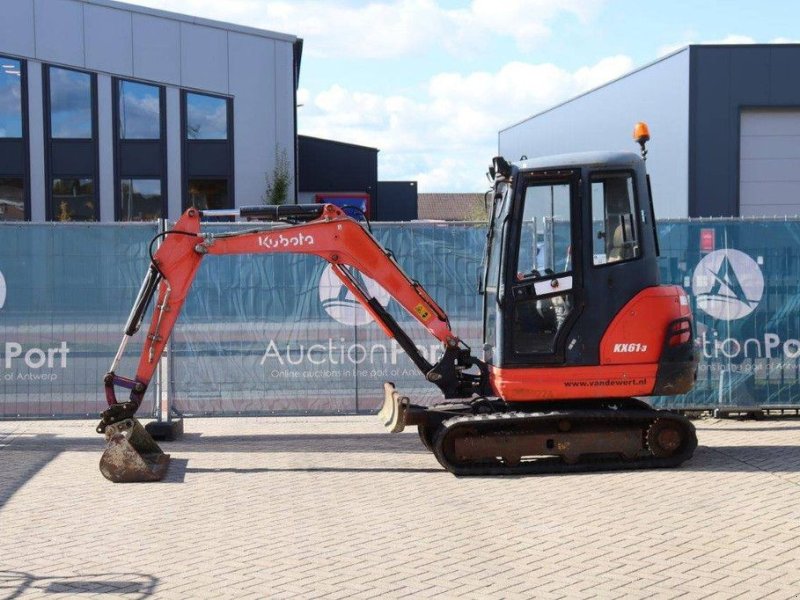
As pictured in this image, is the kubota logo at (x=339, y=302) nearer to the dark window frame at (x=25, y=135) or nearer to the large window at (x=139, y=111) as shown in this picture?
the large window at (x=139, y=111)

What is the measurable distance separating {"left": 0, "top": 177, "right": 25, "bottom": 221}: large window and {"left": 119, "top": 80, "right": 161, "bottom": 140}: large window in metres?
3.63

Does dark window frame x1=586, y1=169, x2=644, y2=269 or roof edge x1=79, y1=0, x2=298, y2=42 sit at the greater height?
roof edge x1=79, y1=0, x2=298, y2=42

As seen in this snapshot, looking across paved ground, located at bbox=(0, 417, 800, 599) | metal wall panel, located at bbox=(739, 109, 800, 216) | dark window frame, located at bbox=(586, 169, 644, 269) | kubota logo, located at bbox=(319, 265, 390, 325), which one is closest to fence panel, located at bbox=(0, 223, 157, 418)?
paved ground, located at bbox=(0, 417, 800, 599)

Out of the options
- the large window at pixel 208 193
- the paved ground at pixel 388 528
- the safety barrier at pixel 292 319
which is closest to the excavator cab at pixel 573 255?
the paved ground at pixel 388 528

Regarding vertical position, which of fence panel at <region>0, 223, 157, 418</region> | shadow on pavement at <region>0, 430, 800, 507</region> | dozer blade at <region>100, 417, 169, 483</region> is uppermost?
fence panel at <region>0, 223, 157, 418</region>

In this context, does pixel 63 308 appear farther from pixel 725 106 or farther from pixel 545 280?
pixel 725 106

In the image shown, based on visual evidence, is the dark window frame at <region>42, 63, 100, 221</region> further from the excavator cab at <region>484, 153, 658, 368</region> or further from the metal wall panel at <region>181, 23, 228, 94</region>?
the excavator cab at <region>484, 153, 658, 368</region>

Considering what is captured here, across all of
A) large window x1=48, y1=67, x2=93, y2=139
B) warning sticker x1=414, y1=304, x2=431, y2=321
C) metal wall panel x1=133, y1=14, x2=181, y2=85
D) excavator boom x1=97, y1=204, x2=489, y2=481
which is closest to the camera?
excavator boom x1=97, y1=204, x2=489, y2=481

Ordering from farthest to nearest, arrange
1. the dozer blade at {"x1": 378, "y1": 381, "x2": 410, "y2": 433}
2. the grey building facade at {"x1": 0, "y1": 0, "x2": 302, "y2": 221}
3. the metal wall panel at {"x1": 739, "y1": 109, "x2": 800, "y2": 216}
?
the grey building facade at {"x1": 0, "y1": 0, "x2": 302, "y2": 221}, the metal wall panel at {"x1": 739, "y1": 109, "x2": 800, "y2": 216}, the dozer blade at {"x1": 378, "y1": 381, "x2": 410, "y2": 433}

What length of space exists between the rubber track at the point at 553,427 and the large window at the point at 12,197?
29.2m

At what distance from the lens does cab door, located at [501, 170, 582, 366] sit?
10.2 metres

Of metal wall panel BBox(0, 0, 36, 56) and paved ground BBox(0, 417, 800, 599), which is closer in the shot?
paved ground BBox(0, 417, 800, 599)

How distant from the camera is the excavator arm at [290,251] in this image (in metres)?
10.7

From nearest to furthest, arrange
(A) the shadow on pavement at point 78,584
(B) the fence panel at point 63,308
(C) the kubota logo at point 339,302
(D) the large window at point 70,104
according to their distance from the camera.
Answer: (A) the shadow on pavement at point 78,584 < (B) the fence panel at point 63,308 < (C) the kubota logo at point 339,302 < (D) the large window at point 70,104
